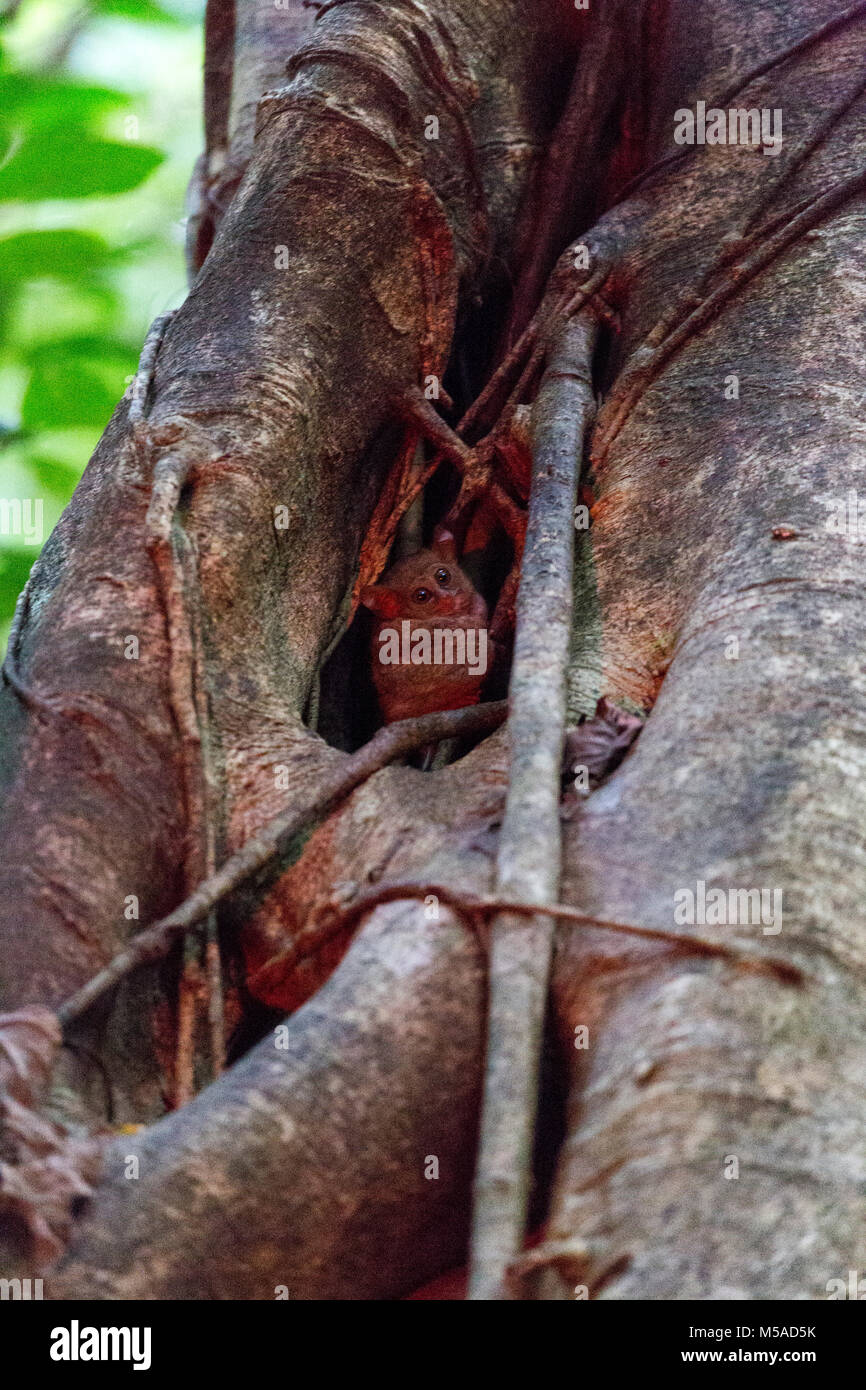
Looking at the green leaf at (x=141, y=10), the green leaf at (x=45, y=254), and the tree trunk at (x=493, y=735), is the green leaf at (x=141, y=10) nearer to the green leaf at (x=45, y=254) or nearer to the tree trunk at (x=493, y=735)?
the tree trunk at (x=493, y=735)

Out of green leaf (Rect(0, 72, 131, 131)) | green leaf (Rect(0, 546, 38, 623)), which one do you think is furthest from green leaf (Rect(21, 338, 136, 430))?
green leaf (Rect(0, 72, 131, 131))

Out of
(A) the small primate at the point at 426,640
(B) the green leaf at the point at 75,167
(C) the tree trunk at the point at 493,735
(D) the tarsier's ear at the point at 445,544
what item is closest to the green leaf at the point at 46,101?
(B) the green leaf at the point at 75,167

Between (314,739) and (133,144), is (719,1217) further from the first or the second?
(133,144)

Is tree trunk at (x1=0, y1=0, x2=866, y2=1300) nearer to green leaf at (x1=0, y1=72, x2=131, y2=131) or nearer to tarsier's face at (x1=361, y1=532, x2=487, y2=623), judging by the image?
tarsier's face at (x1=361, y1=532, x2=487, y2=623)

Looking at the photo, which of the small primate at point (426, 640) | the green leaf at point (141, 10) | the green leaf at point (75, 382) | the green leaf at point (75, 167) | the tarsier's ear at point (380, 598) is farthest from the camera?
the green leaf at point (141, 10)

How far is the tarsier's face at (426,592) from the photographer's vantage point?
336cm

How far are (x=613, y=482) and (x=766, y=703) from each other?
0.93 m

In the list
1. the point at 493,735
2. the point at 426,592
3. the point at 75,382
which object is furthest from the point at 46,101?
the point at 493,735

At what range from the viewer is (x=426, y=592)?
3371 millimetres

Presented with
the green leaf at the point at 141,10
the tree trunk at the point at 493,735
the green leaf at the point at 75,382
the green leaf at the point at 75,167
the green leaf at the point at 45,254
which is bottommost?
the tree trunk at the point at 493,735

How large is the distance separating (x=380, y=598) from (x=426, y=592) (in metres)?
0.12

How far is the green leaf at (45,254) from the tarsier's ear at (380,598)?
1.29m

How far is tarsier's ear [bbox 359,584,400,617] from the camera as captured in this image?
3410 mm
